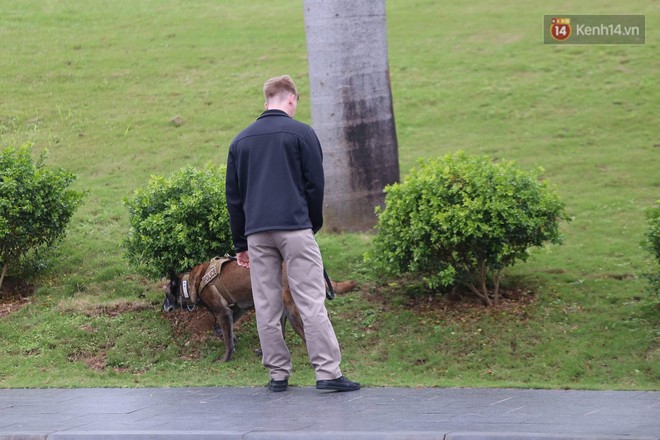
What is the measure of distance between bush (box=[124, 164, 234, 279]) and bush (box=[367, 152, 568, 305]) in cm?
152

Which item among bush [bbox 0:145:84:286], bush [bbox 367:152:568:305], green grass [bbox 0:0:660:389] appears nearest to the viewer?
green grass [bbox 0:0:660:389]

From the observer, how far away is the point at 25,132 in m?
14.9

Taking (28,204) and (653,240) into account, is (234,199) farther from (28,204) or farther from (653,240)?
(653,240)

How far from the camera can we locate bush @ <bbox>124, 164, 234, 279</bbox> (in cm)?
835

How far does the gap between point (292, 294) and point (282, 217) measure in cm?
58

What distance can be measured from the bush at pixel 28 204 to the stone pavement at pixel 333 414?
104 inches

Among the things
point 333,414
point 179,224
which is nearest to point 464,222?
point 179,224

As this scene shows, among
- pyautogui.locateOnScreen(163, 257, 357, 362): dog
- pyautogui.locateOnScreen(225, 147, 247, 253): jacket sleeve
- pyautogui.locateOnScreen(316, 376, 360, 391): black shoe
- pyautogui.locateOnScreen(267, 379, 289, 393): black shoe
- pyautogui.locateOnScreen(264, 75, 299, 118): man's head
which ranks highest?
pyautogui.locateOnScreen(264, 75, 299, 118): man's head

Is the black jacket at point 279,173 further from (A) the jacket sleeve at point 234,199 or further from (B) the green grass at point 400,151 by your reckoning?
(B) the green grass at point 400,151

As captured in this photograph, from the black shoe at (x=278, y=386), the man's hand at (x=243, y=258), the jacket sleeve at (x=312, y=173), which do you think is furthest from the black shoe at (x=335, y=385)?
the jacket sleeve at (x=312, y=173)

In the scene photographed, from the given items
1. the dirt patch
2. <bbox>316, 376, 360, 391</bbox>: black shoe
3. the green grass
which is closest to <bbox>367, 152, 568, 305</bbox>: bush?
the green grass

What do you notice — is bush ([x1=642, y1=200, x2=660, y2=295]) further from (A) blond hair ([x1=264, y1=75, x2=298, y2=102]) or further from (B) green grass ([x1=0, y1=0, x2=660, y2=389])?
(A) blond hair ([x1=264, y1=75, x2=298, y2=102])

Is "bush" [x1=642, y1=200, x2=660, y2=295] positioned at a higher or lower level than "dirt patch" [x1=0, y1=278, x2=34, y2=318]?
higher

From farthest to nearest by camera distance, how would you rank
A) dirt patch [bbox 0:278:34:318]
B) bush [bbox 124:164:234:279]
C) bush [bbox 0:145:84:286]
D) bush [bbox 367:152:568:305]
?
dirt patch [bbox 0:278:34:318]
bush [bbox 0:145:84:286]
bush [bbox 124:164:234:279]
bush [bbox 367:152:568:305]
